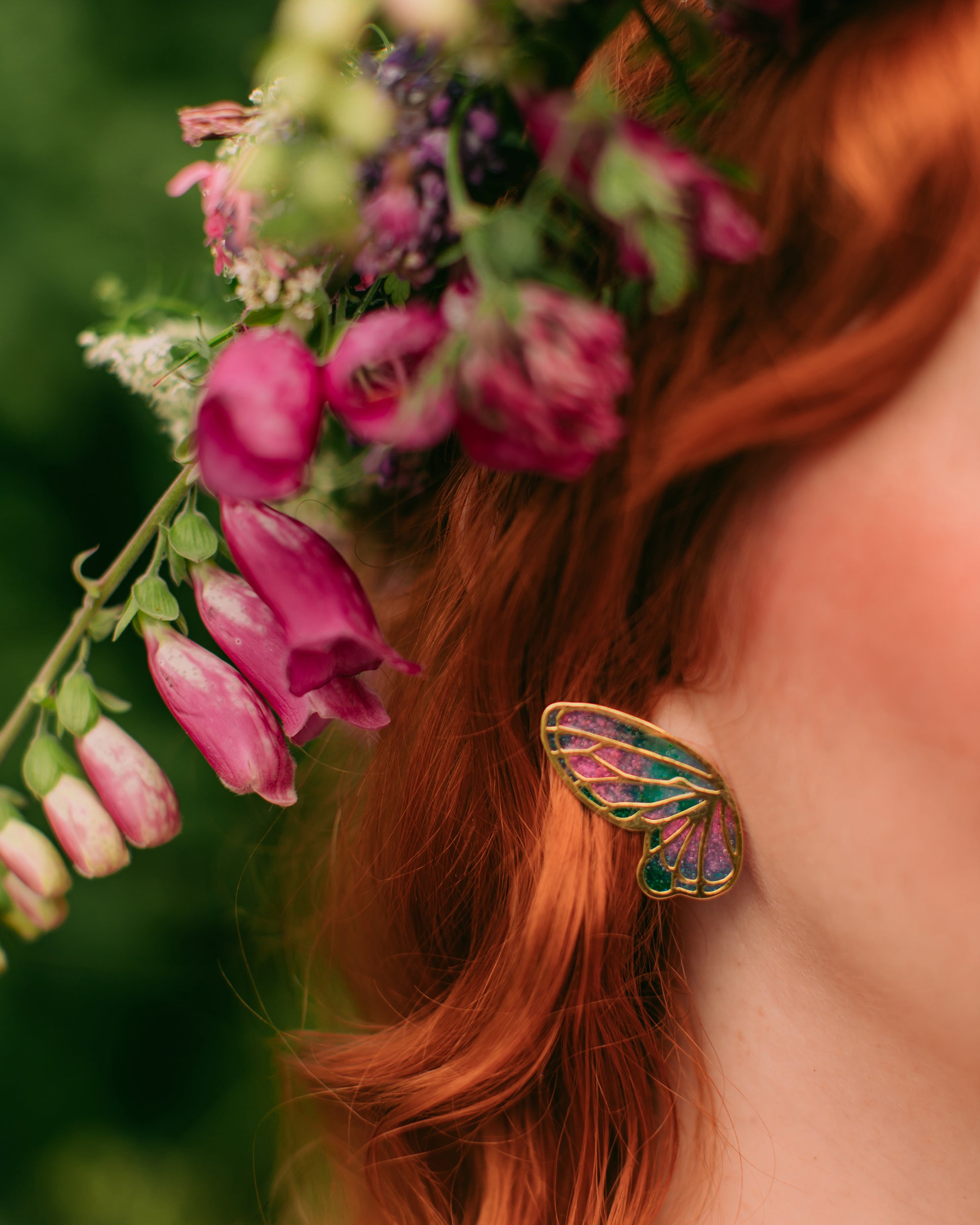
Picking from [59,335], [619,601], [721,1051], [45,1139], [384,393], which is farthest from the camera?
[45,1139]

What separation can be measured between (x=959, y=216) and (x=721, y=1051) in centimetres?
62

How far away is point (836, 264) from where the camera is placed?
58 cm

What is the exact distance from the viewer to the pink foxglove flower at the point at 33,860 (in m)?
0.75

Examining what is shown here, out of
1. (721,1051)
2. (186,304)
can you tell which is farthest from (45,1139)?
(186,304)

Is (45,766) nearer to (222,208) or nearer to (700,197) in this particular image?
(222,208)

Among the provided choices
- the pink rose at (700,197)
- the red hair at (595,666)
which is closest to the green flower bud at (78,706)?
the red hair at (595,666)

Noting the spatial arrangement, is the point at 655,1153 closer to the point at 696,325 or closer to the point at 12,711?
the point at 696,325

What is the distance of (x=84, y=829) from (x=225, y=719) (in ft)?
0.48

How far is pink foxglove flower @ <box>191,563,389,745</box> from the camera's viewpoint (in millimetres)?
704

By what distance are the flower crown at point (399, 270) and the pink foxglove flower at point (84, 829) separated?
0.03 metres

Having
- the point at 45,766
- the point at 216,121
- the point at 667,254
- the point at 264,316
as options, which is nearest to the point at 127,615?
the point at 45,766

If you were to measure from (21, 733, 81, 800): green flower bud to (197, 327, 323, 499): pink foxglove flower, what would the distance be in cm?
33

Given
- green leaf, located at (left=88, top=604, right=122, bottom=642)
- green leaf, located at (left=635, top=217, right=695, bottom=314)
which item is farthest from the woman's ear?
green leaf, located at (left=88, top=604, right=122, bottom=642)

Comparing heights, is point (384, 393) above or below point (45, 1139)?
above
